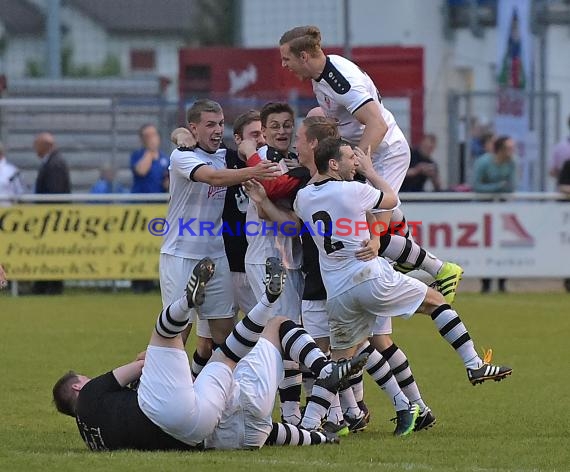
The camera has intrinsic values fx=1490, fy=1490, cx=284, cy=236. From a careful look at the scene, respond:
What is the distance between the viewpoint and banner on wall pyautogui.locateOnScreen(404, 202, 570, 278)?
62.5 feet

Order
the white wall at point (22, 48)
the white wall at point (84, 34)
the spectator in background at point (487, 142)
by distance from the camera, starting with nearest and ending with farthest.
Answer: the spectator in background at point (487, 142)
the white wall at point (84, 34)
the white wall at point (22, 48)

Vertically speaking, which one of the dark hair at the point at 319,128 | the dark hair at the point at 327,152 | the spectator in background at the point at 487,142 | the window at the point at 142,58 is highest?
the window at the point at 142,58

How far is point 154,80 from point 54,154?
375 centimetres

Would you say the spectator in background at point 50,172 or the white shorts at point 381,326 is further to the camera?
the spectator in background at point 50,172

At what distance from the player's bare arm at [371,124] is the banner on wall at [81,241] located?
9.66 metres

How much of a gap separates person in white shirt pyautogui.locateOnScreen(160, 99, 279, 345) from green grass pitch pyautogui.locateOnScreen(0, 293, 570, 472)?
3.86ft

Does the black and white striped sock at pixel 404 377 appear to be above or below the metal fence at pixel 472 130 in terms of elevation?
below

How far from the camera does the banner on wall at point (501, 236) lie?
19.1m

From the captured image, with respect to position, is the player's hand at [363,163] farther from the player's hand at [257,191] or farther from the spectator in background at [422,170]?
the spectator in background at [422,170]

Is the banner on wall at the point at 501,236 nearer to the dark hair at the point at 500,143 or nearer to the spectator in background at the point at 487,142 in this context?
the dark hair at the point at 500,143

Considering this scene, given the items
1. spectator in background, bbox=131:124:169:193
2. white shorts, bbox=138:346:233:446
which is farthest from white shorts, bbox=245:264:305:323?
spectator in background, bbox=131:124:169:193

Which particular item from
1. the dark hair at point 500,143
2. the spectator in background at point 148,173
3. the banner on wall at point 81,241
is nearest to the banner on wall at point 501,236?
the dark hair at point 500,143

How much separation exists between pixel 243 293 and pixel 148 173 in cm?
953

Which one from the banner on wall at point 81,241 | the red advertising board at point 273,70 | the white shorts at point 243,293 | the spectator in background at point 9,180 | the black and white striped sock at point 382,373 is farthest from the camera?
the red advertising board at point 273,70
